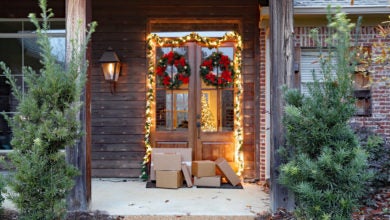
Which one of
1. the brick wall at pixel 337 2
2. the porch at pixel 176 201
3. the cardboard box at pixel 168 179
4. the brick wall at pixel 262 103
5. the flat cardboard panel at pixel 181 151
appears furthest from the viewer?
the brick wall at pixel 262 103

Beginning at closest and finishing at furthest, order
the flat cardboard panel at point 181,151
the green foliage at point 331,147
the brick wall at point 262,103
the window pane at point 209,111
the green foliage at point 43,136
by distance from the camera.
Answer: the green foliage at point 331,147
the green foliage at point 43,136
the flat cardboard panel at point 181,151
the brick wall at point 262,103
the window pane at point 209,111

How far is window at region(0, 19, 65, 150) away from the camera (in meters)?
5.71

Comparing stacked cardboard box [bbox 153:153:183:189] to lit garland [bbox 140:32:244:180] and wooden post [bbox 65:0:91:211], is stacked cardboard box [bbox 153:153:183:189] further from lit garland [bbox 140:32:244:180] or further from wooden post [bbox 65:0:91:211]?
wooden post [bbox 65:0:91:211]

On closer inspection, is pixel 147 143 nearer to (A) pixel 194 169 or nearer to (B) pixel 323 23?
(A) pixel 194 169

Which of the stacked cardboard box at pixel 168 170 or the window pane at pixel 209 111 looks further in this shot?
the window pane at pixel 209 111

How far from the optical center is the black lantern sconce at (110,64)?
5.54m

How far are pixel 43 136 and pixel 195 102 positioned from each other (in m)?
3.16

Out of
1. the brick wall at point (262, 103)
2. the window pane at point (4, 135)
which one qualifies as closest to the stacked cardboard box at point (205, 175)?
the brick wall at point (262, 103)

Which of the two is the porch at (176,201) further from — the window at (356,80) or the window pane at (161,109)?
the window at (356,80)

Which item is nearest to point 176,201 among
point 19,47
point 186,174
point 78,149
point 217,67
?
point 186,174

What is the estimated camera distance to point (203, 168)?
5.25 metres

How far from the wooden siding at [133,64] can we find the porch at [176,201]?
56cm

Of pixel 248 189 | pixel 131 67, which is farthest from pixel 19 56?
pixel 248 189

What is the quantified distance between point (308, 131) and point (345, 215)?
72 cm
